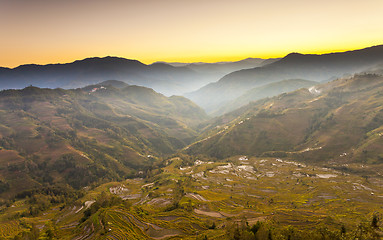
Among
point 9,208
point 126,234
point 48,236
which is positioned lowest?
point 9,208

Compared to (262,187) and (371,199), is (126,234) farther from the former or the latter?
(371,199)

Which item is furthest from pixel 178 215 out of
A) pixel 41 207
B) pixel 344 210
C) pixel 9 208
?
pixel 9 208

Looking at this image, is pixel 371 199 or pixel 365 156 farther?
pixel 365 156

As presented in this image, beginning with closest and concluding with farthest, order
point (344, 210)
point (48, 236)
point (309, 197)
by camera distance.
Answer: point (48, 236), point (344, 210), point (309, 197)

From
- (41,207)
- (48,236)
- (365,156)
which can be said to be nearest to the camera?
(48,236)

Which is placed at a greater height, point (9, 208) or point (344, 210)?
point (344, 210)

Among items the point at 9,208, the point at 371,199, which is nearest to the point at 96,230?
the point at 371,199

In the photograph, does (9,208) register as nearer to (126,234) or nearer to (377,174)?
(126,234)
